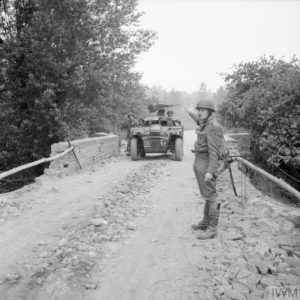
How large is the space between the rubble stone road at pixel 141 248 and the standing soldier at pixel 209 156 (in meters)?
0.26

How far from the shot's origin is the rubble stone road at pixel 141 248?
3.49 meters

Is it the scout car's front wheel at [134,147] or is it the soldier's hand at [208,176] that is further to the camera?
the scout car's front wheel at [134,147]

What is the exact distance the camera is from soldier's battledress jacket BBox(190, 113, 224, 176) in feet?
15.5

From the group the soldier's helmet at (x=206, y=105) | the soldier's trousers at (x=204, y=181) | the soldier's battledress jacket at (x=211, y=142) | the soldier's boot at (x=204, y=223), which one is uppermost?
the soldier's helmet at (x=206, y=105)

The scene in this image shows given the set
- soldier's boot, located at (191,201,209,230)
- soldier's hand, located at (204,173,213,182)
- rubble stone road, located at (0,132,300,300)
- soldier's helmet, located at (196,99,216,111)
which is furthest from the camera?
soldier's boot, located at (191,201,209,230)

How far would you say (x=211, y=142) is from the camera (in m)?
4.75

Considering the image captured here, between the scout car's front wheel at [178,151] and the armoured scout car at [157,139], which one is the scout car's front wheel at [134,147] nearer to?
the armoured scout car at [157,139]

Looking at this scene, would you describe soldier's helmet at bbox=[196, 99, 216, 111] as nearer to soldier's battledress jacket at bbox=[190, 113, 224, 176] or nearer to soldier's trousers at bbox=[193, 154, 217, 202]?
soldier's battledress jacket at bbox=[190, 113, 224, 176]

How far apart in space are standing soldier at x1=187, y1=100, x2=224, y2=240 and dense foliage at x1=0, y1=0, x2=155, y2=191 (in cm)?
965

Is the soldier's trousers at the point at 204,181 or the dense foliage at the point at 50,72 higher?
the dense foliage at the point at 50,72

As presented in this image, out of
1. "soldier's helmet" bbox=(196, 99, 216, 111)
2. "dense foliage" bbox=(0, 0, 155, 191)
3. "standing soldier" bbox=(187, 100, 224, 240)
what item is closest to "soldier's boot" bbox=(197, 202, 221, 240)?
"standing soldier" bbox=(187, 100, 224, 240)

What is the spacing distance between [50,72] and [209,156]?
10.9 m

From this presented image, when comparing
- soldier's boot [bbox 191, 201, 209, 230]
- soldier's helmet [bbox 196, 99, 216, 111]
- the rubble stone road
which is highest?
soldier's helmet [bbox 196, 99, 216, 111]

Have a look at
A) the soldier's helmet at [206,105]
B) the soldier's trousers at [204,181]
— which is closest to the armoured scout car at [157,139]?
the soldier's trousers at [204,181]
